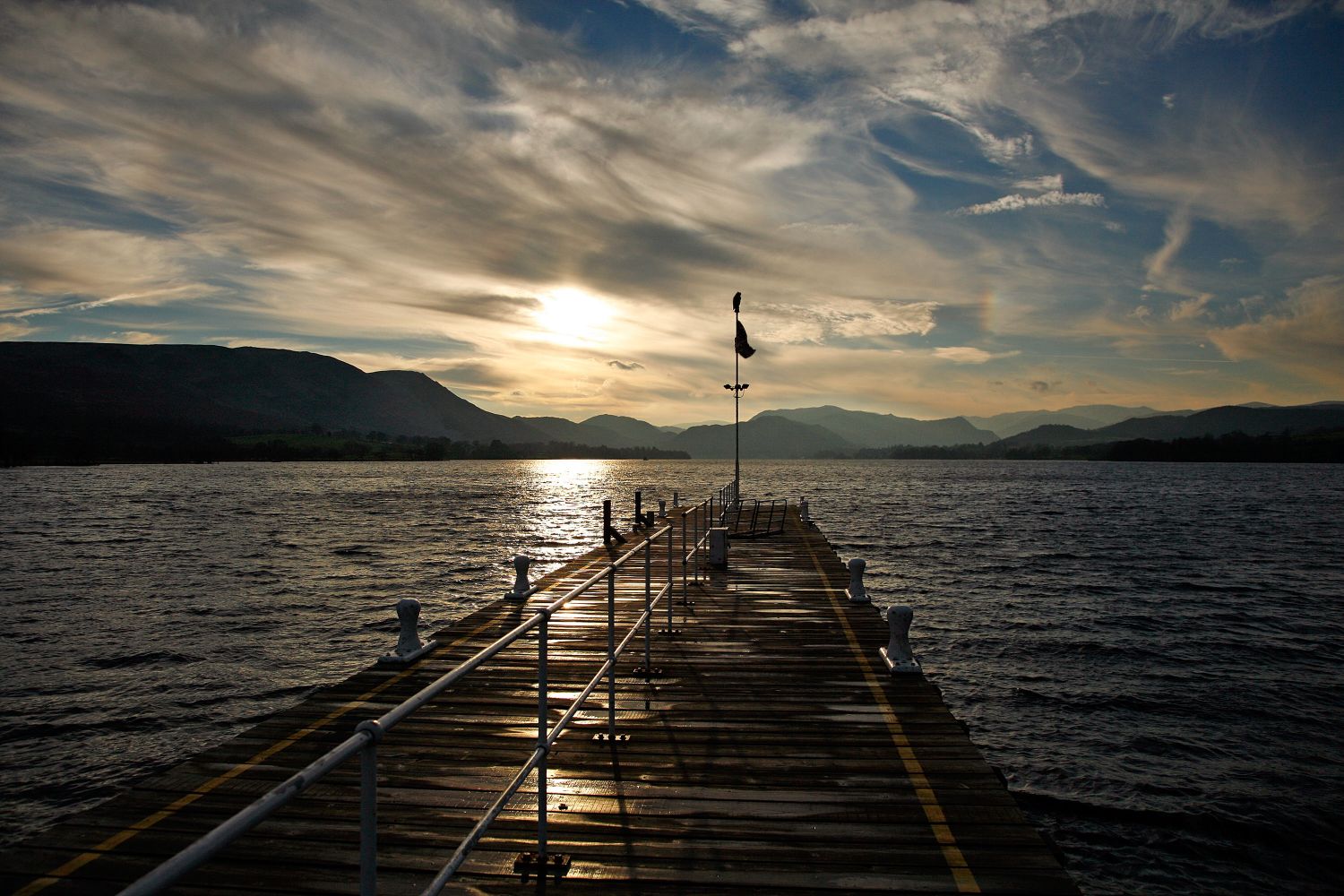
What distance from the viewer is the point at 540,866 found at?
A: 16.2ft

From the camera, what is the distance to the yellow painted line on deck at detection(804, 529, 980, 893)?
501 cm

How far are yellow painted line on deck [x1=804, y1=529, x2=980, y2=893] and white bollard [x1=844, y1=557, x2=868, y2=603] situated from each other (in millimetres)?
2781

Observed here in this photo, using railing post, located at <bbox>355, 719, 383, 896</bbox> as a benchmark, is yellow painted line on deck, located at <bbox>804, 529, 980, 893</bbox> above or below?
below

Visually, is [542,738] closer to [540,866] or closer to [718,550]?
[540,866]

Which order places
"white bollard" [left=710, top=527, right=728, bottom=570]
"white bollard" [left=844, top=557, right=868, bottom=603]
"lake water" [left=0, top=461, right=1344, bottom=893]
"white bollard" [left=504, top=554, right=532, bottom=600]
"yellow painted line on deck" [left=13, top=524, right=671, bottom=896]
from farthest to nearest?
"white bollard" [left=710, top=527, right=728, bottom=570], "white bollard" [left=504, top=554, right=532, bottom=600], "white bollard" [left=844, top=557, right=868, bottom=603], "lake water" [left=0, top=461, right=1344, bottom=893], "yellow painted line on deck" [left=13, top=524, right=671, bottom=896]

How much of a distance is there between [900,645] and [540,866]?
19.8 feet

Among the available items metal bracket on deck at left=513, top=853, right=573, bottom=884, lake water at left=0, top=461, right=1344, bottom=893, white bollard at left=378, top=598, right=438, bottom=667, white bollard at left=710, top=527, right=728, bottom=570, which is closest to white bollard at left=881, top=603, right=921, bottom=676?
lake water at left=0, top=461, right=1344, bottom=893

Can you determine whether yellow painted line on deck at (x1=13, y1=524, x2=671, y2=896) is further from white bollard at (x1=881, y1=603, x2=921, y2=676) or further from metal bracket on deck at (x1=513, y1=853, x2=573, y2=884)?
white bollard at (x1=881, y1=603, x2=921, y2=676)

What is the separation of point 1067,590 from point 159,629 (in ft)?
107

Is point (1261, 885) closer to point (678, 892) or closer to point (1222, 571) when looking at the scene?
point (678, 892)

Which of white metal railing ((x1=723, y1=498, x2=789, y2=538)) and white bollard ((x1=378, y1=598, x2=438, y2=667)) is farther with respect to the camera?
white metal railing ((x1=723, y1=498, x2=789, y2=538))

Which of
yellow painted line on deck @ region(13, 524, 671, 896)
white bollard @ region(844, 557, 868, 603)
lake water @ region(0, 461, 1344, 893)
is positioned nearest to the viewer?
yellow painted line on deck @ region(13, 524, 671, 896)

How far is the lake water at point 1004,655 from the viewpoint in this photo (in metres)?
10.8

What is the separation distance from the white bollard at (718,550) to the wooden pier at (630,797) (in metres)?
7.95
